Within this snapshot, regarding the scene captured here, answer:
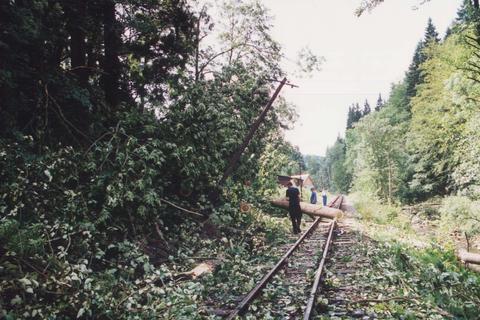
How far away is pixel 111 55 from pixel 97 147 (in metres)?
3.00

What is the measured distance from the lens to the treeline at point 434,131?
17.2m

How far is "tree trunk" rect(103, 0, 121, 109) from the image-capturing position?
7746 millimetres

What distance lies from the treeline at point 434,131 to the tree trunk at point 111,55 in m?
8.97

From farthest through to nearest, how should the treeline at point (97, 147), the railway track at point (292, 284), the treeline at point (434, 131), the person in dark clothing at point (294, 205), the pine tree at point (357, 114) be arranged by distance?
the pine tree at point (357, 114) → the treeline at point (434, 131) → the person in dark clothing at point (294, 205) → the railway track at point (292, 284) → the treeline at point (97, 147)

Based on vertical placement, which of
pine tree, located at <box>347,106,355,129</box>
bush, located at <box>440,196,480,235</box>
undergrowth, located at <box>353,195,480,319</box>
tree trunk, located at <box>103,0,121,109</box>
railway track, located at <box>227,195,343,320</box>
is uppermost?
pine tree, located at <box>347,106,355,129</box>

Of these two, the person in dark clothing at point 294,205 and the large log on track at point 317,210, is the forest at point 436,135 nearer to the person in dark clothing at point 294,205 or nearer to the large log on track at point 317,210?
the large log on track at point 317,210

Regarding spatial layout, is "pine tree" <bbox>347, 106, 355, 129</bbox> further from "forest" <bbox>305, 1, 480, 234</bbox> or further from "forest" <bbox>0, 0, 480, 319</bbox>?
"forest" <bbox>0, 0, 480, 319</bbox>

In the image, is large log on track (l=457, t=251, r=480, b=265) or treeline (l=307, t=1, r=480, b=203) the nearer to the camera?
large log on track (l=457, t=251, r=480, b=265)

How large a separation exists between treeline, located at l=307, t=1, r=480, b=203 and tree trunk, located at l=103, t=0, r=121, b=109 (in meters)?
8.97

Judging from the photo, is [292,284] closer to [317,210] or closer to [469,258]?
[469,258]

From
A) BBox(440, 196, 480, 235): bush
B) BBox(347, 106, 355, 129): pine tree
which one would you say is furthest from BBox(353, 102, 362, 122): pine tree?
BBox(440, 196, 480, 235): bush

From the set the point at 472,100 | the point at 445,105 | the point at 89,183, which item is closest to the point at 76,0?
the point at 89,183

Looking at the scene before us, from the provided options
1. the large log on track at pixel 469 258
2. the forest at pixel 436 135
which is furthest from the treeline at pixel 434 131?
the large log on track at pixel 469 258

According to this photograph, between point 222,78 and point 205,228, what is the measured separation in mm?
5837
